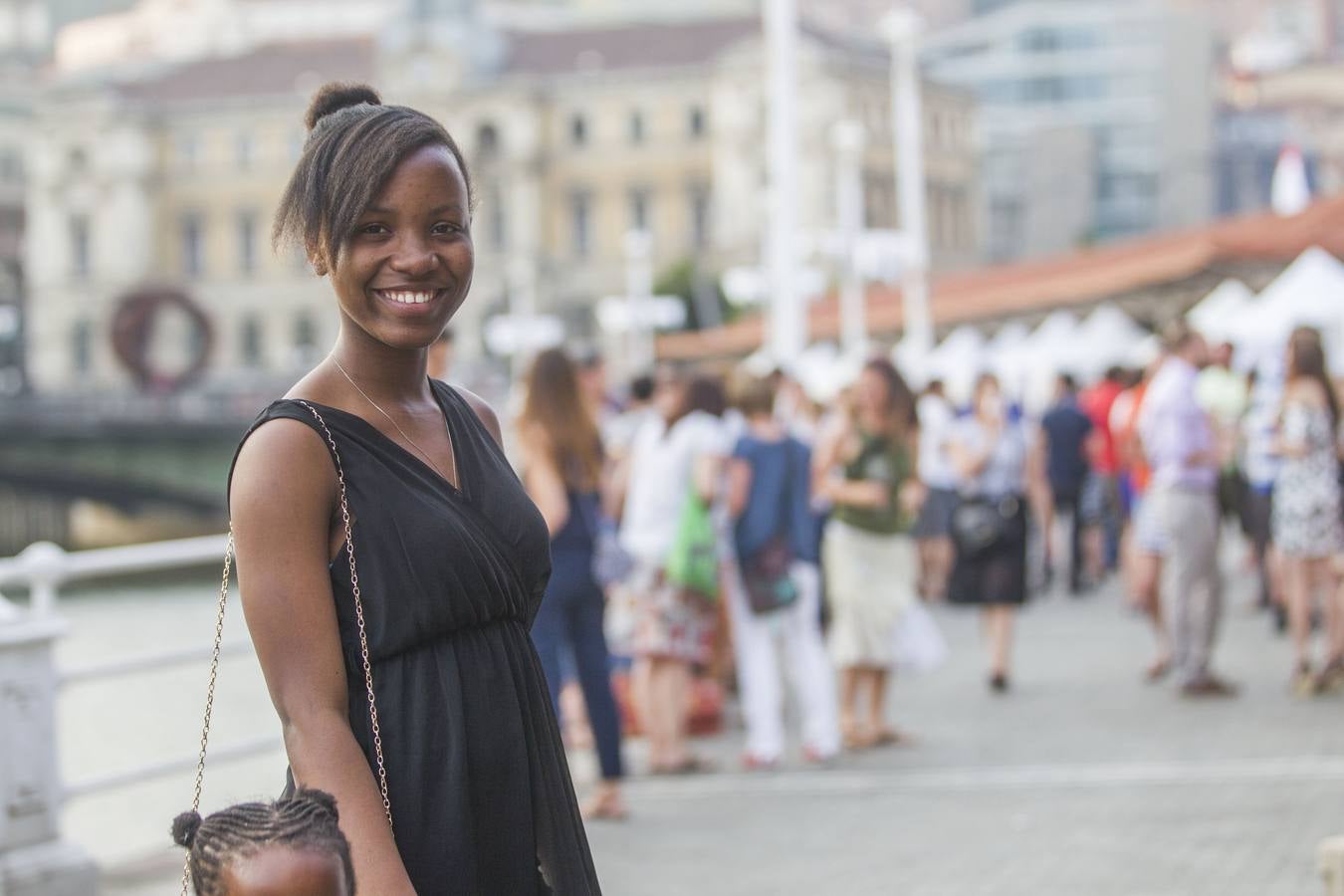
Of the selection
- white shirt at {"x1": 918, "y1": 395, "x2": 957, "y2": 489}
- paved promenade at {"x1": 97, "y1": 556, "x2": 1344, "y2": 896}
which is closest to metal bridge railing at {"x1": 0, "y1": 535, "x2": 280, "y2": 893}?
paved promenade at {"x1": 97, "y1": 556, "x2": 1344, "y2": 896}

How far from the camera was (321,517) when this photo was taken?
8.30ft

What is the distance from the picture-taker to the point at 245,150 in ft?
374

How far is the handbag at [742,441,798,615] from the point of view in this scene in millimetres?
9469

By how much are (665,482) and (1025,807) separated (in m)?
2.14

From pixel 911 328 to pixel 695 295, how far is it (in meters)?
39.4

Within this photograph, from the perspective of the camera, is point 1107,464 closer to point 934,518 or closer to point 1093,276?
A: point 934,518

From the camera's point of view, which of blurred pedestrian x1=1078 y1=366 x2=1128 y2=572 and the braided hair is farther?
blurred pedestrian x1=1078 y1=366 x2=1128 y2=572

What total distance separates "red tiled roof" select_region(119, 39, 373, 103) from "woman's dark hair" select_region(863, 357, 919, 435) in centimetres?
10531

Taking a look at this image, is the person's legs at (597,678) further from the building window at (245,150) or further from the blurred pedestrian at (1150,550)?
the building window at (245,150)

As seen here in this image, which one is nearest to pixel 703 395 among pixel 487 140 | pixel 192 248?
pixel 487 140

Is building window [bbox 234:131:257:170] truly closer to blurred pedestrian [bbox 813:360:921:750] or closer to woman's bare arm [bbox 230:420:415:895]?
blurred pedestrian [bbox 813:360:921:750]

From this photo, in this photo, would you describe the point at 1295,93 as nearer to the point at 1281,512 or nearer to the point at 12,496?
the point at 12,496

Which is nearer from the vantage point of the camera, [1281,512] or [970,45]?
[1281,512]

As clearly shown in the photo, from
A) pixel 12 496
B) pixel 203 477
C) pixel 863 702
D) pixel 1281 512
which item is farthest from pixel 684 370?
pixel 12 496
